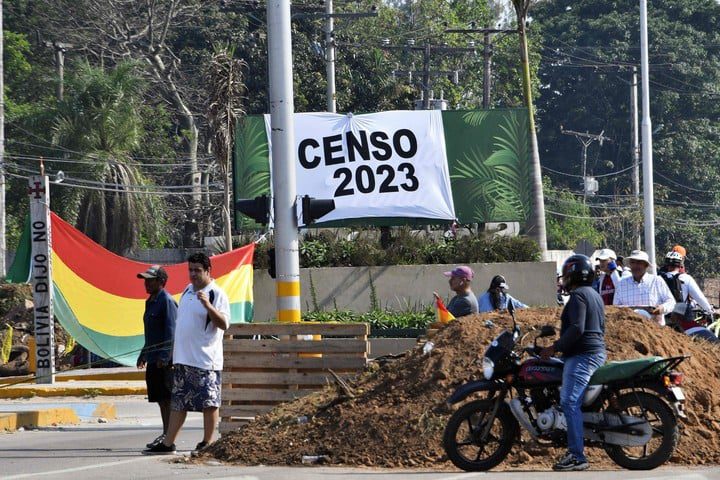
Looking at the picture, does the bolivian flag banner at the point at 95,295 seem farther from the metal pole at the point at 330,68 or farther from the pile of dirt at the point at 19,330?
the metal pole at the point at 330,68

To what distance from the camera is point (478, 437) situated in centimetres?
983

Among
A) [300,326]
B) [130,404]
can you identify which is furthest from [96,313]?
[300,326]

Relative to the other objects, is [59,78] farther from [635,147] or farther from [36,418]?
[635,147]

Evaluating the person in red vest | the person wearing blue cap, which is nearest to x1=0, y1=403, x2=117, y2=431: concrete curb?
the person wearing blue cap

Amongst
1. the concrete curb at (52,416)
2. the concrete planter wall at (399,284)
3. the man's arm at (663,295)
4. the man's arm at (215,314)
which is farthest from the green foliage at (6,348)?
the man's arm at (215,314)

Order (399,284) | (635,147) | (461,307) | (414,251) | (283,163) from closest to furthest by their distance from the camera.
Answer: (461,307) < (283,163) < (399,284) < (414,251) < (635,147)

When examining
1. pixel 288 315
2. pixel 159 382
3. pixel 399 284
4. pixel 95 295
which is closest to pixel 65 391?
pixel 95 295

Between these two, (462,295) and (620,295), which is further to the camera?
(620,295)

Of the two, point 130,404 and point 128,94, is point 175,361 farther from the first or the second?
point 128,94

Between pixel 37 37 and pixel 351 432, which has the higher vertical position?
pixel 37 37

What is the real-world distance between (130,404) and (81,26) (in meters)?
31.3

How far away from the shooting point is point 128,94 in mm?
38344

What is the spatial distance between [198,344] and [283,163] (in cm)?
399

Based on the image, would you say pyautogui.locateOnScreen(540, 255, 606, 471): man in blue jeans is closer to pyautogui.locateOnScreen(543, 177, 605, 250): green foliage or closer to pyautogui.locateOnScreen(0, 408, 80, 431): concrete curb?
pyautogui.locateOnScreen(0, 408, 80, 431): concrete curb
